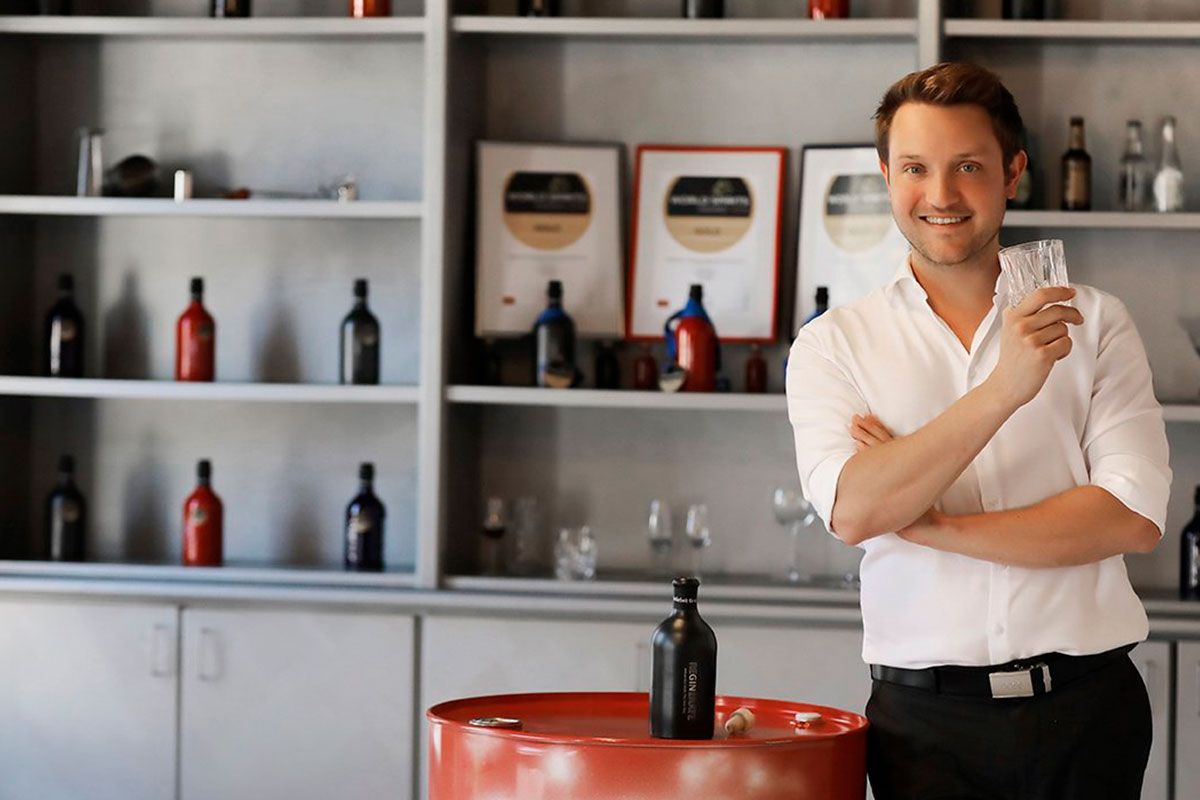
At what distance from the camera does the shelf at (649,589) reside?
11.9ft

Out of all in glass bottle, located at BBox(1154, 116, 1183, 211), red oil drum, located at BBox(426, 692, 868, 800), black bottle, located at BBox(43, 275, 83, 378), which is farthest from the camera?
black bottle, located at BBox(43, 275, 83, 378)

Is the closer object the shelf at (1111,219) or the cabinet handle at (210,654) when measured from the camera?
the shelf at (1111,219)

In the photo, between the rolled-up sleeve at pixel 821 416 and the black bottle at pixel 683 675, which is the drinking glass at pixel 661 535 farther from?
the black bottle at pixel 683 675

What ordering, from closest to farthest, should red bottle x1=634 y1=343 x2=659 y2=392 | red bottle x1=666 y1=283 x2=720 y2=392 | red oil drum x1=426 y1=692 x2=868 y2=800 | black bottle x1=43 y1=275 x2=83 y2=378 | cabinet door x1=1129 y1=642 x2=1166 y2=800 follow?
red oil drum x1=426 y1=692 x2=868 y2=800 < cabinet door x1=1129 y1=642 x2=1166 y2=800 < red bottle x1=666 y1=283 x2=720 y2=392 < red bottle x1=634 y1=343 x2=659 y2=392 < black bottle x1=43 y1=275 x2=83 y2=378

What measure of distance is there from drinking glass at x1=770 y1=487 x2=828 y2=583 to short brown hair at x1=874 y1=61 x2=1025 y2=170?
1.85m

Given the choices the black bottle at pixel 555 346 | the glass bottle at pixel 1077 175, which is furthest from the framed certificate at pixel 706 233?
the glass bottle at pixel 1077 175

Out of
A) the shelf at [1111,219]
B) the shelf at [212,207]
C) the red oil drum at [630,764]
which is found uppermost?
the shelf at [212,207]

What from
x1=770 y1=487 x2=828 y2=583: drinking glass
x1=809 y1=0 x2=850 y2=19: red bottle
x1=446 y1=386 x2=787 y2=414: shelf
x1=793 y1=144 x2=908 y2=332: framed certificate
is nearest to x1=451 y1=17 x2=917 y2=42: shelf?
x1=809 y1=0 x2=850 y2=19: red bottle

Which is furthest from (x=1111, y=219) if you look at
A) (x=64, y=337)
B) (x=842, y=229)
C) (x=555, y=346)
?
(x=64, y=337)

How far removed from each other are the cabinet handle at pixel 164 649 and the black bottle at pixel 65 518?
0.43m

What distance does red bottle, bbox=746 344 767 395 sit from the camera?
388 centimetres

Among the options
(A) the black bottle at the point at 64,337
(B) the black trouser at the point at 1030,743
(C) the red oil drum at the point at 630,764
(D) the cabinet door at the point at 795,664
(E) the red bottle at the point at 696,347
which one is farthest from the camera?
(A) the black bottle at the point at 64,337

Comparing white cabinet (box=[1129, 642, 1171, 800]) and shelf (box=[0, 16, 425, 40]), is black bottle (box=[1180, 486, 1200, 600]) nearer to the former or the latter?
white cabinet (box=[1129, 642, 1171, 800])

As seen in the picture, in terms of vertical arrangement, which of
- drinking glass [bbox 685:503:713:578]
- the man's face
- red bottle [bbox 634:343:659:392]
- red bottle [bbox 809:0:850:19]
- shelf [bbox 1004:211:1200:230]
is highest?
red bottle [bbox 809:0:850:19]
